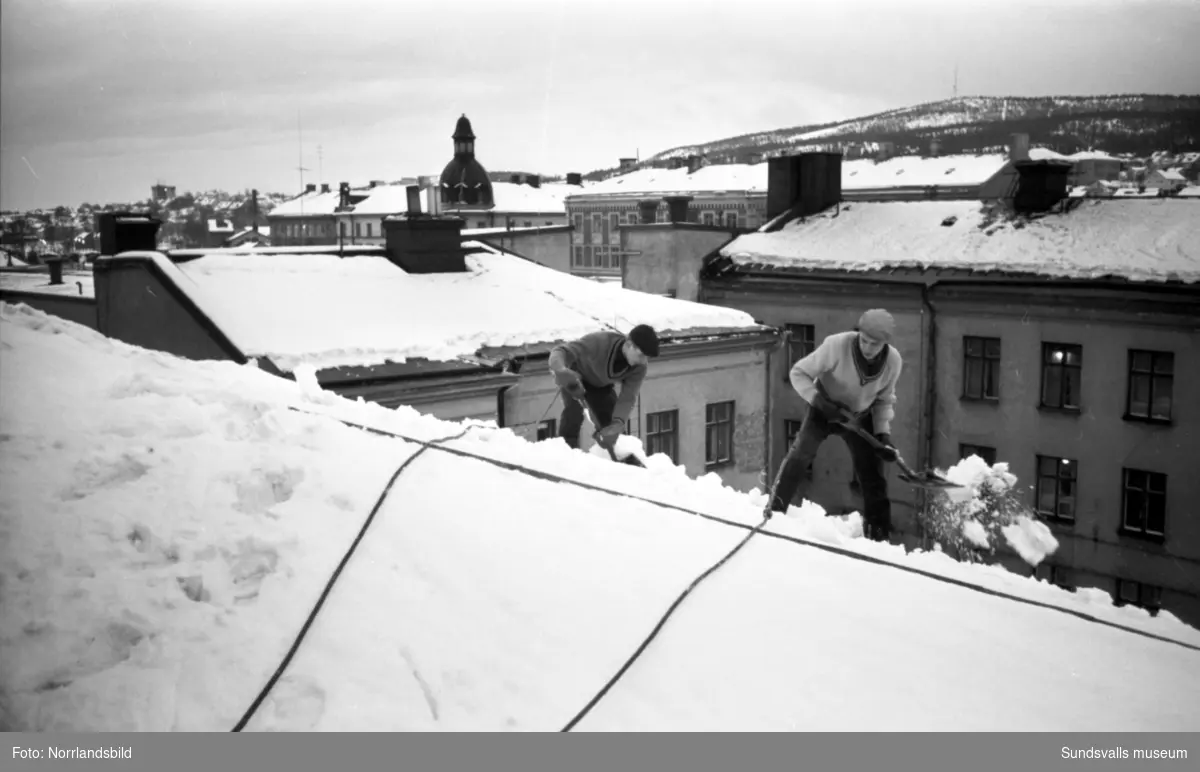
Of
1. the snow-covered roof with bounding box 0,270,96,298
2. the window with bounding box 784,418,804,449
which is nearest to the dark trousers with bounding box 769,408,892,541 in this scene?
the snow-covered roof with bounding box 0,270,96,298

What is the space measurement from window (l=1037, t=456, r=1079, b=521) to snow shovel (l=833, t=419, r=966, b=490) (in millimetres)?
11614

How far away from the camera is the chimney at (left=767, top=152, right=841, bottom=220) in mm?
22938

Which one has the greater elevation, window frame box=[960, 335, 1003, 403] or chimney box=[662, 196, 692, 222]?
chimney box=[662, 196, 692, 222]

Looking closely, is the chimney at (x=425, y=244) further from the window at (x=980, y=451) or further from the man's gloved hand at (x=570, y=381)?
the window at (x=980, y=451)

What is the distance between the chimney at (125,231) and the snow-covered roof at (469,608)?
934 centimetres

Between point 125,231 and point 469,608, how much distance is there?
11.6 metres

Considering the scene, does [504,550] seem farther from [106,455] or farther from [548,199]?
[548,199]

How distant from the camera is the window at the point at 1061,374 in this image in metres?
17.0

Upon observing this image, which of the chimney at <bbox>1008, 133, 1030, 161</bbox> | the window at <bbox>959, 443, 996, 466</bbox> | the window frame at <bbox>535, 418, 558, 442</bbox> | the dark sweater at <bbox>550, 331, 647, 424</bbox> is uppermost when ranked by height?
the chimney at <bbox>1008, 133, 1030, 161</bbox>

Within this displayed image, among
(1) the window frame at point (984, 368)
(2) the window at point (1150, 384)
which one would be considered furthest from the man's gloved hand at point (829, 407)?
(1) the window frame at point (984, 368)

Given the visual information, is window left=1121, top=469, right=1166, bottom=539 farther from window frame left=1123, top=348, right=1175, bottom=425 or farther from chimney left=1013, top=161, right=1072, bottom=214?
chimney left=1013, top=161, right=1072, bottom=214

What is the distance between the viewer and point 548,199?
54.5 metres

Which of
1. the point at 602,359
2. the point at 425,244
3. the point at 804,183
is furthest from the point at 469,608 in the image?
the point at 804,183

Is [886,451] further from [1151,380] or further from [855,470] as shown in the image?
[1151,380]
